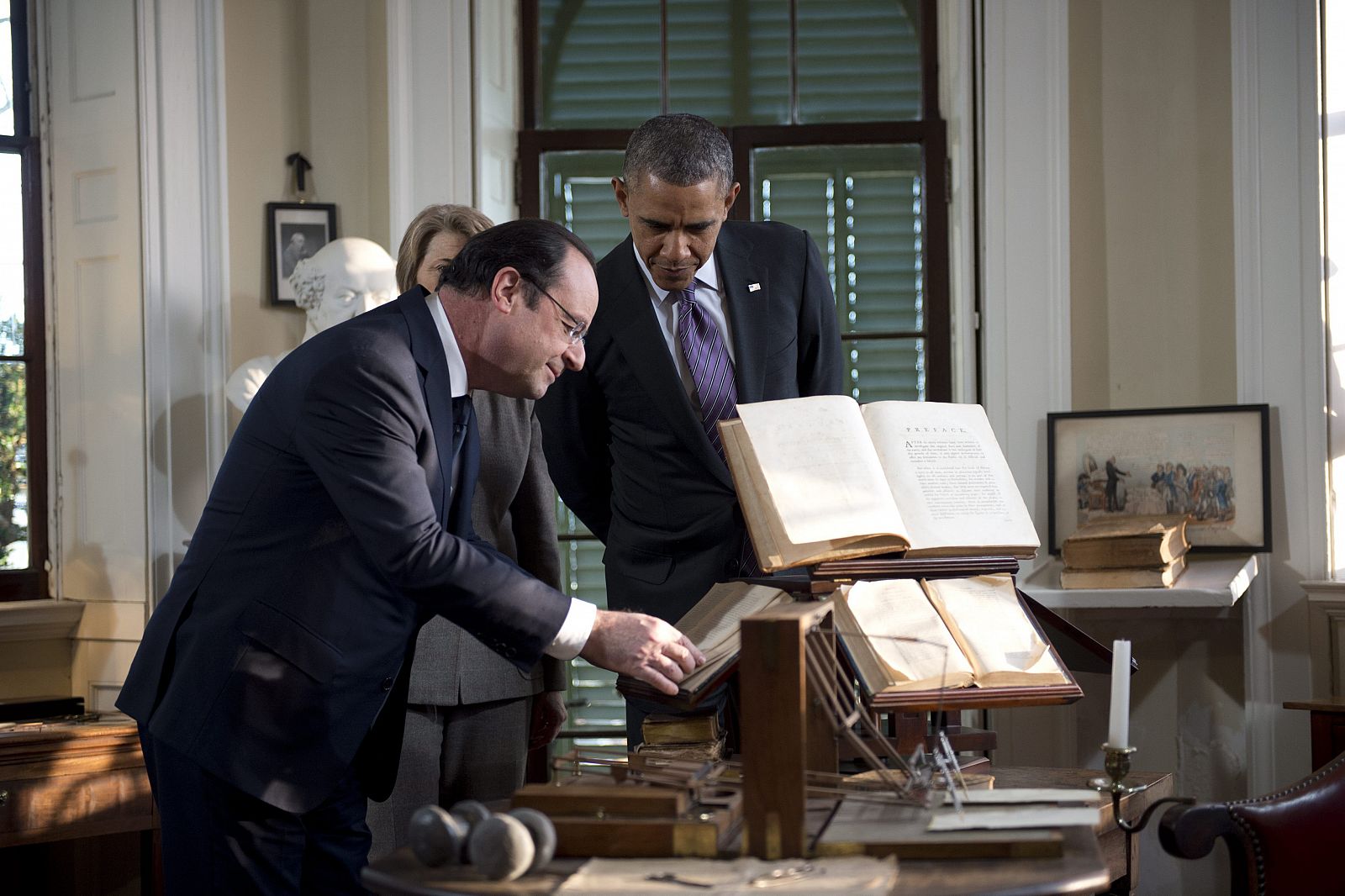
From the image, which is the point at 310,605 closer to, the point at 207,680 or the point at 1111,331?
the point at 207,680

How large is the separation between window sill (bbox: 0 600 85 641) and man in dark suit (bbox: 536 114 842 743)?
1983 millimetres

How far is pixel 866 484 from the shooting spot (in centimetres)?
198

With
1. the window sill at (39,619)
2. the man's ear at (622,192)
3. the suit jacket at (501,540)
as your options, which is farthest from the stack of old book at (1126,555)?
the window sill at (39,619)

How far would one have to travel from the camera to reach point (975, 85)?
12.7 ft

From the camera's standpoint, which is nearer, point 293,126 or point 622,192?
point 622,192

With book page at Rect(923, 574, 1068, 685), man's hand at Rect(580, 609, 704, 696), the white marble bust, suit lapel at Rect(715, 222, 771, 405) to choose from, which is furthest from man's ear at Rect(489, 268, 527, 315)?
the white marble bust

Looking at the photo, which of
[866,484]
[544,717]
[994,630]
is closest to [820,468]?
[866,484]

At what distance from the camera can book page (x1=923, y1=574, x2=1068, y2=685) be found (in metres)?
1.89

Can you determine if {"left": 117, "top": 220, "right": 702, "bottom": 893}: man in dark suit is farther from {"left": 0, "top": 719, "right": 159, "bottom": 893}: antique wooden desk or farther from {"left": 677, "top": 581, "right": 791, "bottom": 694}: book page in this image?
{"left": 0, "top": 719, "right": 159, "bottom": 893}: antique wooden desk

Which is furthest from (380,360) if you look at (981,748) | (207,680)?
(981,748)

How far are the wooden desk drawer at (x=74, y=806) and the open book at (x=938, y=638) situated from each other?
2268 millimetres

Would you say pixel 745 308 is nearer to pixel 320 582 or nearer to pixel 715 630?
pixel 715 630

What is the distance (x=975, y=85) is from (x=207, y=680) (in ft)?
9.46

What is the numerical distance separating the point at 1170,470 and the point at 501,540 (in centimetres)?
193
